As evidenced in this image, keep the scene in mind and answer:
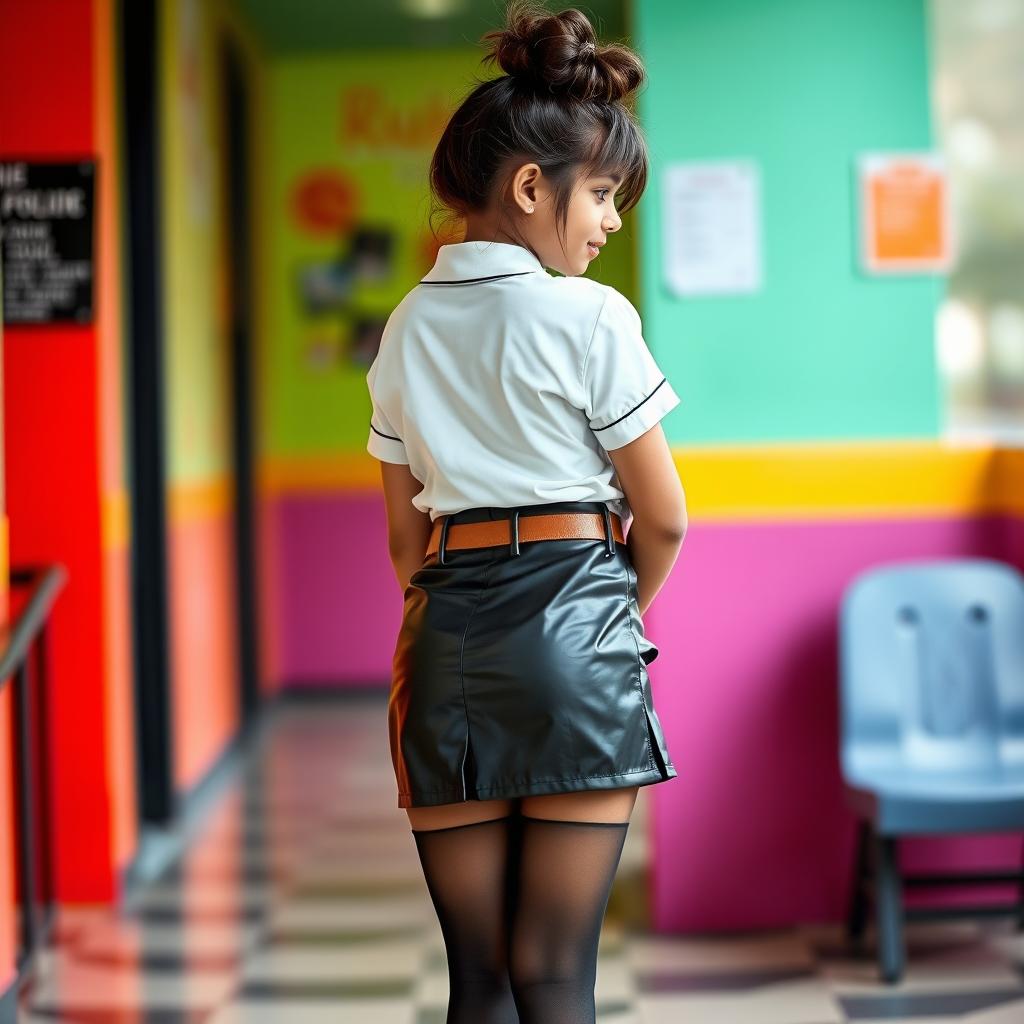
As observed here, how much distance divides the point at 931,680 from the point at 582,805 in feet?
5.97

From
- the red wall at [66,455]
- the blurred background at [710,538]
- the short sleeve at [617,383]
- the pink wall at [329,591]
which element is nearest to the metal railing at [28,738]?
the blurred background at [710,538]

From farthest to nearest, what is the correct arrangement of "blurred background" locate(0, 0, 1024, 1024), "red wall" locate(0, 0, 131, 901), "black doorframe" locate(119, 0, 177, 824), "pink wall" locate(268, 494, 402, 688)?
"pink wall" locate(268, 494, 402, 688)
"black doorframe" locate(119, 0, 177, 824)
"red wall" locate(0, 0, 131, 901)
"blurred background" locate(0, 0, 1024, 1024)

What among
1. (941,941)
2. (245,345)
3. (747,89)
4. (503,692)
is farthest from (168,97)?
(503,692)

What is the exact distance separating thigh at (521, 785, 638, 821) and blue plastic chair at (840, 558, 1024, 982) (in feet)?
5.14

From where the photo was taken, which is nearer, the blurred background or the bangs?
the bangs

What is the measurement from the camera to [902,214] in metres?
3.22

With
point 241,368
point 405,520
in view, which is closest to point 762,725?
point 405,520

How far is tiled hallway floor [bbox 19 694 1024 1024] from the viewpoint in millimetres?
2732

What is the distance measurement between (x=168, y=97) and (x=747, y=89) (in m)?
2.20

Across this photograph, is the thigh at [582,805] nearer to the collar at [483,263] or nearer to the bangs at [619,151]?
the collar at [483,263]

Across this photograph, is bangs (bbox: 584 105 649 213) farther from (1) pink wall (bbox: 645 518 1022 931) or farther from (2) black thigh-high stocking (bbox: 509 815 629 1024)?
(1) pink wall (bbox: 645 518 1022 931)

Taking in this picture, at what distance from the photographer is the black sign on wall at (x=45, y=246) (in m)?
3.54

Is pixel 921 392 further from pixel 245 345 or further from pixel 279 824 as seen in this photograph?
pixel 245 345

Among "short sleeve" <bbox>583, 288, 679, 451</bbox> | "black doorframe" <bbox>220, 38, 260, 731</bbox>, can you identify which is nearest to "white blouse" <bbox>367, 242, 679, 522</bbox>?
"short sleeve" <bbox>583, 288, 679, 451</bbox>
